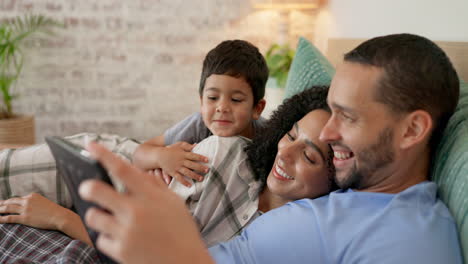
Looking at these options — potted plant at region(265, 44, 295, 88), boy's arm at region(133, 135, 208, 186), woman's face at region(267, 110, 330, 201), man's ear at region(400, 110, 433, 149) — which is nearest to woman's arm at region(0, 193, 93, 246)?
boy's arm at region(133, 135, 208, 186)

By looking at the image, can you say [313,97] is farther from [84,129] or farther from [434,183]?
[84,129]

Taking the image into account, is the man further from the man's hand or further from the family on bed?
the man's hand

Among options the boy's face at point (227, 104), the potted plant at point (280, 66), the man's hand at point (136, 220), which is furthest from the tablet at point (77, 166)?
the potted plant at point (280, 66)

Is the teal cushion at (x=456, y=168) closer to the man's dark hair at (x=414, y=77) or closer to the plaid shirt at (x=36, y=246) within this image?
the man's dark hair at (x=414, y=77)

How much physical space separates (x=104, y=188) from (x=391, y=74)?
2.10 ft

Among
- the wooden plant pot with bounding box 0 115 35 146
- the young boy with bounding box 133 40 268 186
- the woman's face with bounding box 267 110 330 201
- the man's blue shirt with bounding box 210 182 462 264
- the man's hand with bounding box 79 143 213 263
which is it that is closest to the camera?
the man's hand with bounding box 79 143 213 263

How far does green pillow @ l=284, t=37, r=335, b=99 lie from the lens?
4.85ft

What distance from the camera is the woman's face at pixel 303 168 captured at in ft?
3.49

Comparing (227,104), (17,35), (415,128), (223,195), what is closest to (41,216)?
(223,195)

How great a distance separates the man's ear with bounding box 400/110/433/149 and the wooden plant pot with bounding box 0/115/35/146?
294 centimetres

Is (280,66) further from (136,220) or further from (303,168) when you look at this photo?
(136,220)

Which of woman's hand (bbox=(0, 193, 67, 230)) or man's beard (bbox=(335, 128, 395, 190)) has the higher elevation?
man's beard (bbox=(335, 128, 395, 190))

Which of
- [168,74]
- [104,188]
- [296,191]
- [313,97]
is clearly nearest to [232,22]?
[168,74]

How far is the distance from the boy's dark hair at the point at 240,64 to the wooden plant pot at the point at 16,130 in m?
2.17
